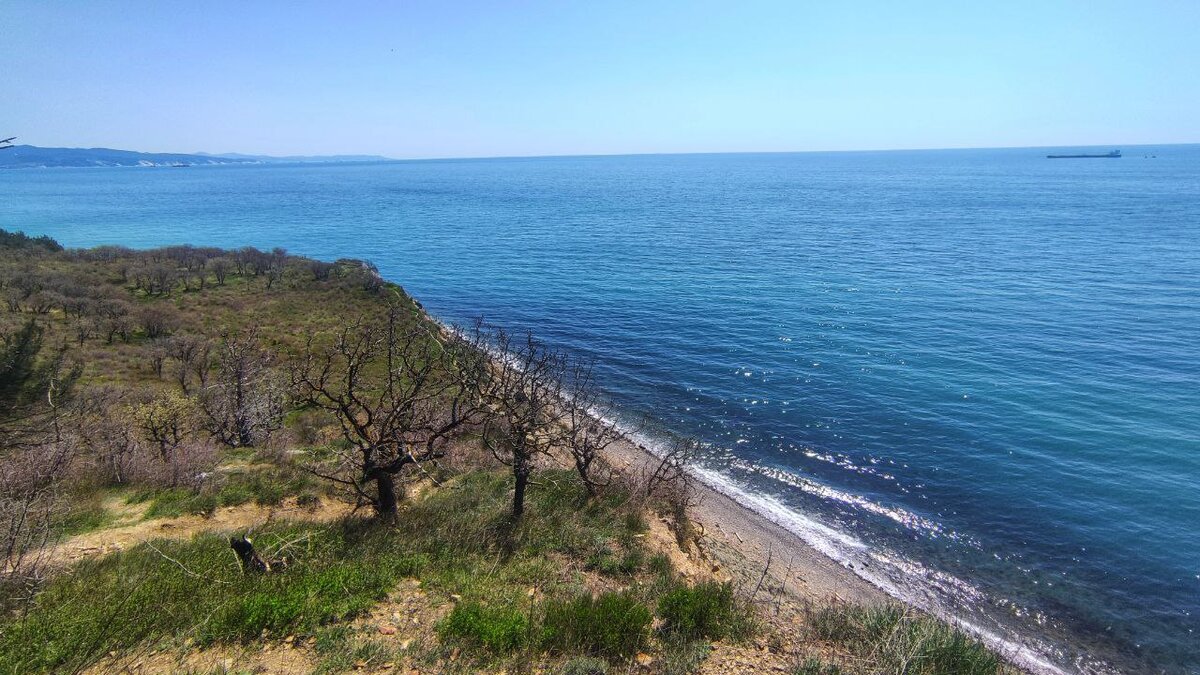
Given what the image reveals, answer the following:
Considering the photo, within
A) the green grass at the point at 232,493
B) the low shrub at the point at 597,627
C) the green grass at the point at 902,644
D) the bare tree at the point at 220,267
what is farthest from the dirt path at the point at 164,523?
the bare tree at the point at 220,267

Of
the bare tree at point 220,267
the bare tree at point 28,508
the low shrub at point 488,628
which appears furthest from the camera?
the bare tree at point 220,267

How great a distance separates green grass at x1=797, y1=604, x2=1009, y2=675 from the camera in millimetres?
9914

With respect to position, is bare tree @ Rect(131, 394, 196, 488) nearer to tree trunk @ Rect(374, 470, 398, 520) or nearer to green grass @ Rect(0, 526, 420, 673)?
green grass @ Rect(0, 526, 420, 673)

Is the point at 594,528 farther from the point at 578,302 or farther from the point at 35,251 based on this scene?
the point at 35,251

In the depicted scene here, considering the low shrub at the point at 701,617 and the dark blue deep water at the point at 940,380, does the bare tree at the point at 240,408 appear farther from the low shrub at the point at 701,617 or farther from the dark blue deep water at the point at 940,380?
the dark blue deep water at the point at 940,380

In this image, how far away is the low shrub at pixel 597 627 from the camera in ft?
32.4

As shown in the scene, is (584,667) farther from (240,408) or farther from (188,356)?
(188,356)

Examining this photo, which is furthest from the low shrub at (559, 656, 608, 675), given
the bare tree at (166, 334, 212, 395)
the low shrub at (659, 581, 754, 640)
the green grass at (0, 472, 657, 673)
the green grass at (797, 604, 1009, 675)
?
the bare tree at (166, 334, 212, 395)

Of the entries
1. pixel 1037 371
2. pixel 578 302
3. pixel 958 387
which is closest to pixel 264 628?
pixel 958 387

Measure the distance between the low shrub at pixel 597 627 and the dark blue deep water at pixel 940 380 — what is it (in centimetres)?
1287

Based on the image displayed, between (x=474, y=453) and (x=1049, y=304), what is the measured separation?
45.9m

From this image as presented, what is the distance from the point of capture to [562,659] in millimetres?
9500

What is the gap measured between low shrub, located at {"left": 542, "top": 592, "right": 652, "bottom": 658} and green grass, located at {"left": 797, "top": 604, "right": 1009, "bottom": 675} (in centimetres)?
295

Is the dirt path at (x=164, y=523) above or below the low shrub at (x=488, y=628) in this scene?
below
